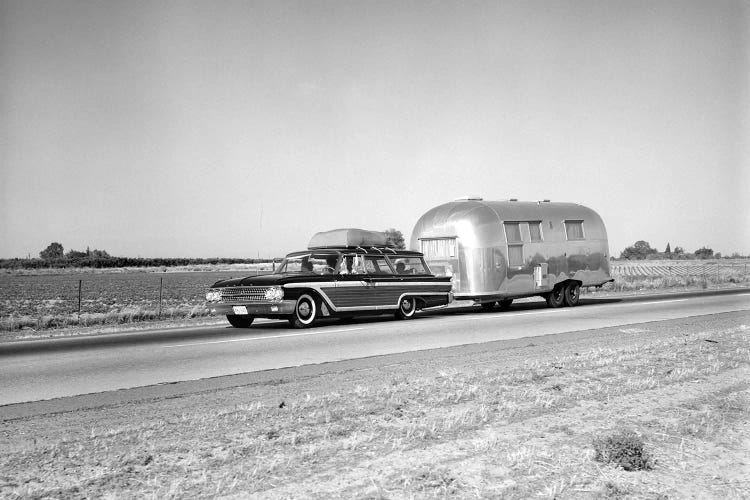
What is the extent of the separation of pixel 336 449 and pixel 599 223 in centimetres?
2034

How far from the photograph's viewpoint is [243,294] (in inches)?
624

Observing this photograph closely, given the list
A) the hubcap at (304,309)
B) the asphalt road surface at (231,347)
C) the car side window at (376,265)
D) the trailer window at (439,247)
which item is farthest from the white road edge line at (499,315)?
the hubcap at (304,309)

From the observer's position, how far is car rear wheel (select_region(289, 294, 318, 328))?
15906 millimetres

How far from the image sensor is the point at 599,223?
24.4m

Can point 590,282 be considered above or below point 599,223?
below

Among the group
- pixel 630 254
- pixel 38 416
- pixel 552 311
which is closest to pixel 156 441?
pixel 38 416

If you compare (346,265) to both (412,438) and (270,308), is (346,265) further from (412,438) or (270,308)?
(412,438)

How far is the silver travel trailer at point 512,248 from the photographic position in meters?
20.7

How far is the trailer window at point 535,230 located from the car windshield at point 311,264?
765 centimetres

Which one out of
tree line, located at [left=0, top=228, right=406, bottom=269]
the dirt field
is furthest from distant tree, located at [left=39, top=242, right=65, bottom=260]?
the dirt field

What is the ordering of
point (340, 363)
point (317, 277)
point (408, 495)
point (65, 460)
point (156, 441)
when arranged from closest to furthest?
1. point (408, 495)
2. point (65, 460)
3. point (156, 441)
4. point (340, 363)
5. point (317, 277)

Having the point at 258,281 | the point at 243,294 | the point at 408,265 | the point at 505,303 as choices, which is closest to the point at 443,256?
the point at 408,265

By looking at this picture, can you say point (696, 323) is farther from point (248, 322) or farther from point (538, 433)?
point (538, 433)

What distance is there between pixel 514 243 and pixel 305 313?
7872 mm
